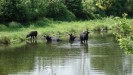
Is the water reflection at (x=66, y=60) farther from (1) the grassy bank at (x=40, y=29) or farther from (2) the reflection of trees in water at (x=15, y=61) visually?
(1) the grassy bank at (x=40, y=29)

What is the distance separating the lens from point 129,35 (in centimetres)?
1271

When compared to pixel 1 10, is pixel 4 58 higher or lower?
lower

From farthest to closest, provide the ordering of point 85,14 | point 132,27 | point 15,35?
1. point 85,14
2. point 15,35
3. point 132,27

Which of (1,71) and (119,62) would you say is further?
(119,62)

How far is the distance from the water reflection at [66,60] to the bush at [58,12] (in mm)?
20999

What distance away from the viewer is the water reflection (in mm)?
24750

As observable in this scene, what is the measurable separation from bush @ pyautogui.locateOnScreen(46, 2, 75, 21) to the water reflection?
20999 millimetres

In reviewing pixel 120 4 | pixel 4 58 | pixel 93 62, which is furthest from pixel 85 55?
pixel 120 4

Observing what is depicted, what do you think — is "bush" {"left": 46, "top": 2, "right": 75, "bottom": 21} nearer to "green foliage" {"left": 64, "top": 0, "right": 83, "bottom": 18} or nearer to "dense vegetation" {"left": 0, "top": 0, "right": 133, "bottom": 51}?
"dense vegetation" {"left": 0, "top": 0, "right": 133, "bottom": 51}

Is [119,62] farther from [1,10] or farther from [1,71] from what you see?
[1,10]

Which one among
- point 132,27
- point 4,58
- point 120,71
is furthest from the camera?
point 4,58

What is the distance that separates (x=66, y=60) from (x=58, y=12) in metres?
31.8

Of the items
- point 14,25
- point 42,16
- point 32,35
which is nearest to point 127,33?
point 32,35

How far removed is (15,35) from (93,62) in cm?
1440
